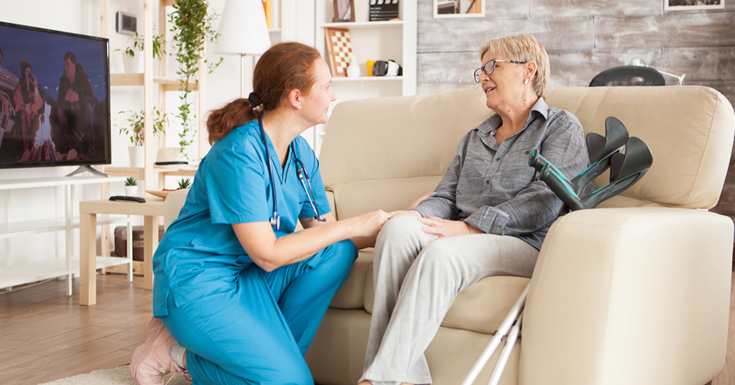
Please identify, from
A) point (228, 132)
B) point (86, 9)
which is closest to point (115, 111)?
point (86, 9)

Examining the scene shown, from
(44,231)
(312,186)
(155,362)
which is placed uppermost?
(312,186)

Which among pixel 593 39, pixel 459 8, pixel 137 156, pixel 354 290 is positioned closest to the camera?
pixel 354 290

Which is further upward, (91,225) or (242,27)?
(242,27)

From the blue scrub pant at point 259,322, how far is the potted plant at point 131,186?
178 cm

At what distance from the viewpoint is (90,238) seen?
9.35ft

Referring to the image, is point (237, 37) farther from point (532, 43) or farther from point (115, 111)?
point (532, 43)

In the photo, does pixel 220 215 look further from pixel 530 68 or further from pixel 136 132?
pixel 136 132

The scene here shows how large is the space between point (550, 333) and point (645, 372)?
281 millimetres

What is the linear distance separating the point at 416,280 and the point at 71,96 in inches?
95.1

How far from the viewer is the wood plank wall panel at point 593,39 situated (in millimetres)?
3881

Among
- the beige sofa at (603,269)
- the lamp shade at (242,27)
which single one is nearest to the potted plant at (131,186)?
the lamp shade at (242,27)

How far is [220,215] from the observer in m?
1.43

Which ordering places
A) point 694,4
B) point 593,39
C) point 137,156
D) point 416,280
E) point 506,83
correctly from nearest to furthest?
point 416,280, point 506,83, point 137,156, point 694,4, point 593,39

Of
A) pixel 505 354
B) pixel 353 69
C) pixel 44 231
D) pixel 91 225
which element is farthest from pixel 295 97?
pixel 353 69
